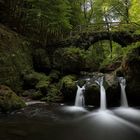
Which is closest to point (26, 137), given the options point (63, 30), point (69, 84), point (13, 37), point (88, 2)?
point (69, 84)

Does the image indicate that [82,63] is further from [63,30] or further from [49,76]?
[63,30]

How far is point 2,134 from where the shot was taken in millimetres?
8922

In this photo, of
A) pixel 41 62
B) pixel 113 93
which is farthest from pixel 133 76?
pixel 41 62

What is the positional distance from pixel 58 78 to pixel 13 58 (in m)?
3.60

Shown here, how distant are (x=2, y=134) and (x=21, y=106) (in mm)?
4842

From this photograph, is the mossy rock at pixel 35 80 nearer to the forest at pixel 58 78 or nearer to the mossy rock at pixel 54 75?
the forest at pixel 58 78

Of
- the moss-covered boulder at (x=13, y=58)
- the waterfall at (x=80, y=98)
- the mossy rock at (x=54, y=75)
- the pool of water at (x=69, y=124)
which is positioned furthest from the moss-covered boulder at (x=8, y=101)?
the mossy rock at (x=54, y=75)

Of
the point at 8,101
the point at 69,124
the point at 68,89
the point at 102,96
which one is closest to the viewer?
the point at 69,124

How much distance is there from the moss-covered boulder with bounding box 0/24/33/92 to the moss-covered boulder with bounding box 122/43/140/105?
6816 millimetres

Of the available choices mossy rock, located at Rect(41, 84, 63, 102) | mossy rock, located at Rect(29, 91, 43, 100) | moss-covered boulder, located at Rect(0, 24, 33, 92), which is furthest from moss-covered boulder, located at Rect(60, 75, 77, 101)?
moss-covered boulder, located at Rect(0, 24, 33, 92)

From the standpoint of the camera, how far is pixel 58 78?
63.3 ft

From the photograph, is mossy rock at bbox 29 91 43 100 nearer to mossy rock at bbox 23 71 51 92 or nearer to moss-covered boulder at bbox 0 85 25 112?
mossy rock at bbox 23 71 51 92

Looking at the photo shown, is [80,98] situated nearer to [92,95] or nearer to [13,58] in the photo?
[92,95]

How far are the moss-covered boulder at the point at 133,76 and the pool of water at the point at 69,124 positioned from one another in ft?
4.84
